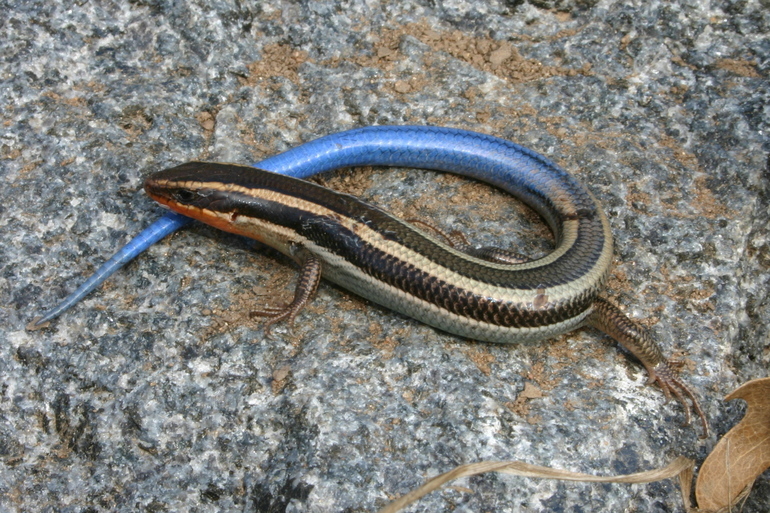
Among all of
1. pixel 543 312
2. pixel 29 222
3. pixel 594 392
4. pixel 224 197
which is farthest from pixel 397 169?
pixel 29 222

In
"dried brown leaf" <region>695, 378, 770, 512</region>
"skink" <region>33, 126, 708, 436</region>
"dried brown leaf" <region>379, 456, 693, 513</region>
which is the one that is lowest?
"dried brown leaf" <region>695, 378, 770, 512</region>

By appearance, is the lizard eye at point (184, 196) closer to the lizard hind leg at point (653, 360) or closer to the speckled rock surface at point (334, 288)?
the speckled rock surface at point (334, 288)

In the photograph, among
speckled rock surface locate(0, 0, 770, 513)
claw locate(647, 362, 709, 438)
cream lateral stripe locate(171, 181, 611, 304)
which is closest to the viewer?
speckled rock surface locate(0, 0, 770, 513)

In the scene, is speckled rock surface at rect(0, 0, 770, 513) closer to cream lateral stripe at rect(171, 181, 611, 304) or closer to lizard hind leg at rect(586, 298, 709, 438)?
lizard hind leg at rect(586, 298, 709, 438)

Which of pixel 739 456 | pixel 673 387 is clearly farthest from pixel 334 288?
pixel 739 456

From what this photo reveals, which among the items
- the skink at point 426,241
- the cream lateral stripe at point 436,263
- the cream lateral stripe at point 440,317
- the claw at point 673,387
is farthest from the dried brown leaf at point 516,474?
the cream lateral stripe at point 436,263

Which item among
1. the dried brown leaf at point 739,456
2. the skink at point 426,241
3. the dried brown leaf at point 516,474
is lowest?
the dried brown leaf at point 739,456

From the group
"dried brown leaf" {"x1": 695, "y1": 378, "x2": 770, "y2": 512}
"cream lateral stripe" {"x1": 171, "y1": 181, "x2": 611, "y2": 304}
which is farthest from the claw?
"cream lateral stripe" {"x1": 171, "y1": 181, "x2": 611, "y2": 304}
